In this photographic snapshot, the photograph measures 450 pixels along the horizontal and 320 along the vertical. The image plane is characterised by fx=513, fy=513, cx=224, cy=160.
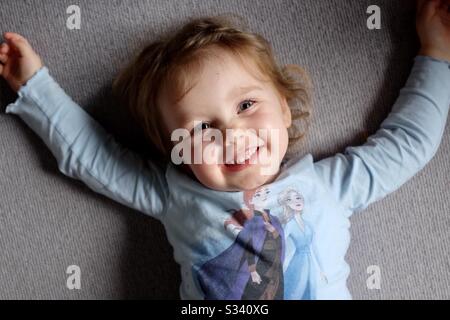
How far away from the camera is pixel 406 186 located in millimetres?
900

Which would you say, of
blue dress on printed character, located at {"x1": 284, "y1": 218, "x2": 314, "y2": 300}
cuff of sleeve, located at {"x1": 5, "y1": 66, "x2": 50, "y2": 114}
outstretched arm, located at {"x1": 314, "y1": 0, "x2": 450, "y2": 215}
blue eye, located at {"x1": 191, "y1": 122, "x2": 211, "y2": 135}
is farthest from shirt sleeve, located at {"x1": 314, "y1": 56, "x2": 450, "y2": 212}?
cuff of sleeve, located at {"x1": 5, "y1": 66, "x2": 50, "y2": 114}

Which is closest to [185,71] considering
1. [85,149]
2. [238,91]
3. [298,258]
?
[238,91]

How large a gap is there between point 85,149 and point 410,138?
54cm

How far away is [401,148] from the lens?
838mm

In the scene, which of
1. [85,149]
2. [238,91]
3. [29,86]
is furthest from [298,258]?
[29,86]

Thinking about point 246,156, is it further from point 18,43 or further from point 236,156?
point 18,43

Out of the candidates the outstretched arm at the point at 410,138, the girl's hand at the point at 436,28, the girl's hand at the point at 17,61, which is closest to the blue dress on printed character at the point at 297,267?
the outstretched arm at the point at 410,138

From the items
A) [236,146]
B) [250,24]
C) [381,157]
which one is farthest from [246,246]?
[250,24]

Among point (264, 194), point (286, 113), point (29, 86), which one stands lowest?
point (264, 194)

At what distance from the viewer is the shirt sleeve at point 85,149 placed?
2.79ft

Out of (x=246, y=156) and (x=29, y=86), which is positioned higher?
(x=29, y=86)

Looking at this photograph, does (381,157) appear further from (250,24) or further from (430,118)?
(250,24)

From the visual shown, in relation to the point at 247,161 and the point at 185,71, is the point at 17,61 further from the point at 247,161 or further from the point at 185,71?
the point at 247,161

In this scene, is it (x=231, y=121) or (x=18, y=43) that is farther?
(x=18, y=43)
